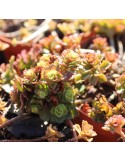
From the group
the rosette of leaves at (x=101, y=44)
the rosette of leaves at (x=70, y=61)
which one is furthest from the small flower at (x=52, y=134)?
the rosette of leaves at (x=101, y=44)

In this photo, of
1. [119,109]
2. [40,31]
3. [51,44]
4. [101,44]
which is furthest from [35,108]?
[40,31]

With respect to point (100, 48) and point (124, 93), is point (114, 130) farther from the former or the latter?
point (100, 48)

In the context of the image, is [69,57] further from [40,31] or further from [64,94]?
[40,31]

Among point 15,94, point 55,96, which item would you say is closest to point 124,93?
point 55,96

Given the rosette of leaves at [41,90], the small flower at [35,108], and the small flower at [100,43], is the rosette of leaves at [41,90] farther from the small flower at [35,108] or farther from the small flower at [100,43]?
the small flower at [100,43]

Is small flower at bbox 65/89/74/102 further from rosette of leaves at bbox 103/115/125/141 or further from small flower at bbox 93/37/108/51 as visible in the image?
small flower at bbox 93/37/108/51
